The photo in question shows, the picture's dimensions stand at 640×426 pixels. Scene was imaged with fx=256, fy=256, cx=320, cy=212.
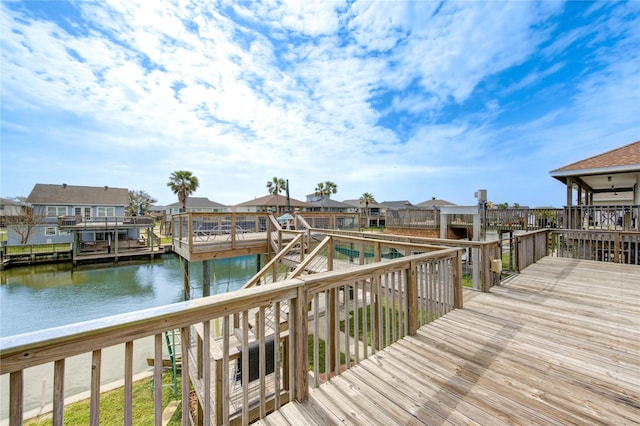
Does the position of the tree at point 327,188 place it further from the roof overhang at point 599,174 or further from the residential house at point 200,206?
the roof overhang at point 599,174

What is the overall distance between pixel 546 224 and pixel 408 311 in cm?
1299

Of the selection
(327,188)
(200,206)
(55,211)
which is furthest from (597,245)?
(200,206)

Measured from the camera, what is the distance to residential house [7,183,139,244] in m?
21.9

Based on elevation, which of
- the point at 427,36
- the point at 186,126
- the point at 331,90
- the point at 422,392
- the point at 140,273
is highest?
the point at 427,36

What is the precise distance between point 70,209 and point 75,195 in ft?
5.31

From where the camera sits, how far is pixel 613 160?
877 cm

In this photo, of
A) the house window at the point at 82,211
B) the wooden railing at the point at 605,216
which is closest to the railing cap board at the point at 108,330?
the wooden railing at the point at 605,216

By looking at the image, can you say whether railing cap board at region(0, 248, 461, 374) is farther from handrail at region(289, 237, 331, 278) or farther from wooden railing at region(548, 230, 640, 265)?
wooden railing at region(548, 230, 640, 265)

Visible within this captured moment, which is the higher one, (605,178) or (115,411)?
(605,178)

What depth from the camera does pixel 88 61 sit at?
7629mm

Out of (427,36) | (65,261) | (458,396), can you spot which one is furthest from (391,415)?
(65,261)

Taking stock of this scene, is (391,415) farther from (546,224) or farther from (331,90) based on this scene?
(546,224)

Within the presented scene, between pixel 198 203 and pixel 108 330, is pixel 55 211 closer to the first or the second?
pixel 198 203

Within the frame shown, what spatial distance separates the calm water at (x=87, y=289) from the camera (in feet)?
36.0
